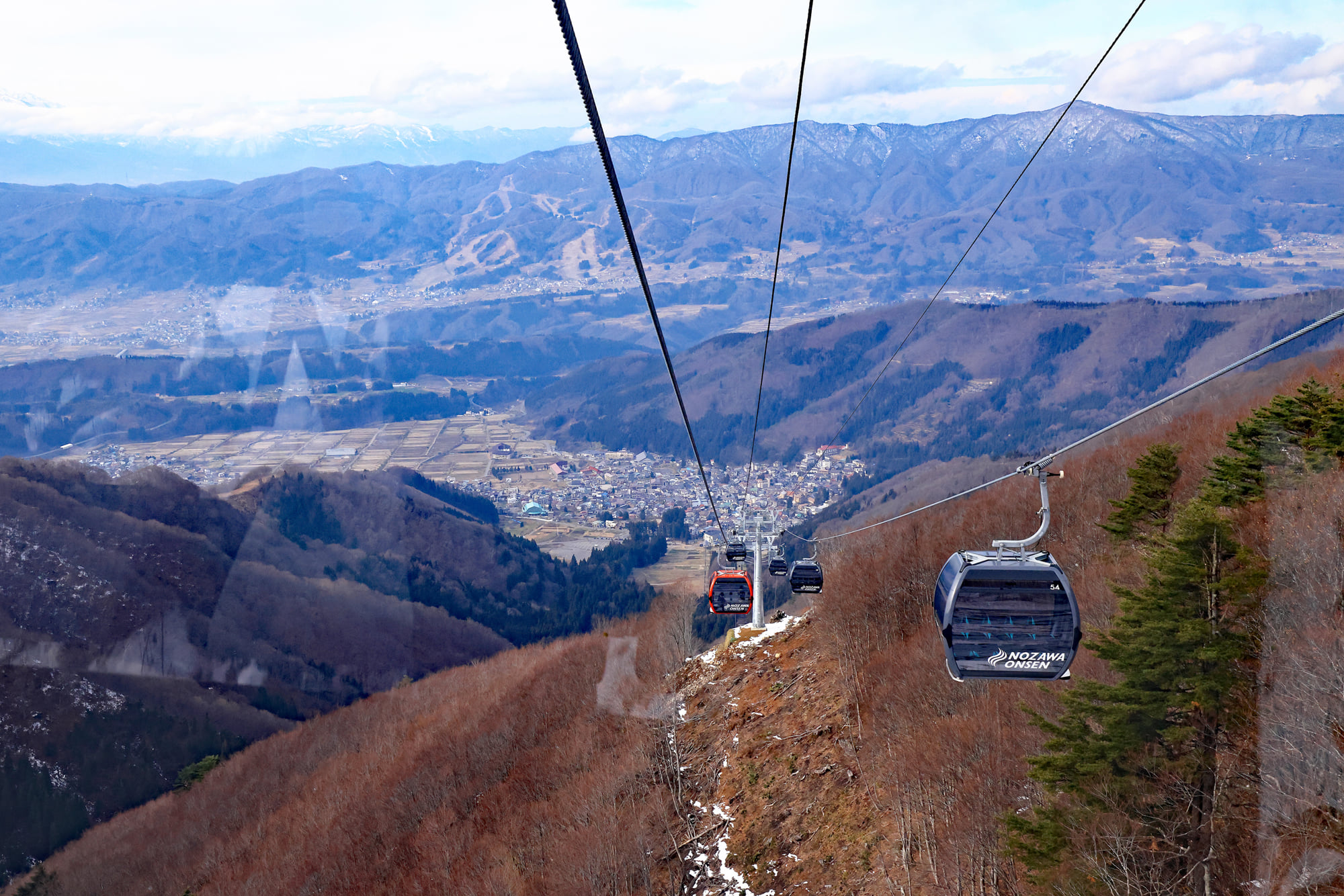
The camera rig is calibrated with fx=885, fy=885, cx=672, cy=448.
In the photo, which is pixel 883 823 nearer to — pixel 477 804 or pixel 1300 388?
pixel 1300 388

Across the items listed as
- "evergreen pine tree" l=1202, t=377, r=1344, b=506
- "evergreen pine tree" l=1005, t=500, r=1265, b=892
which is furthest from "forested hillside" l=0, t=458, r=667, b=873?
"evergreen pine tree" l=1202, t=377, r=1344, b=506

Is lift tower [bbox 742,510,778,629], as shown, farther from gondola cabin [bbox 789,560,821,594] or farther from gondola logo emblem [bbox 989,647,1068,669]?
gondola logo emblem [bbox 989,647,1068,669]

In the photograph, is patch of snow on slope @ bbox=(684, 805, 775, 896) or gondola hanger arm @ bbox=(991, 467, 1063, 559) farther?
patch of snow on slope @ bbox=(684, 805, 775, 896)

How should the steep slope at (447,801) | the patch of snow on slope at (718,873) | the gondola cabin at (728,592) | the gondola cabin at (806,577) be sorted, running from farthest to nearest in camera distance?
the steep slope at (447,801), the gondola cabin at (728,592), the gondola cabin at (806,577), the patch of snow on slope at (718,873)

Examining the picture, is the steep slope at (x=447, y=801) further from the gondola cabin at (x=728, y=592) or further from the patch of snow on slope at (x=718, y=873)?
the gondola cabin at (x=728, y=592)

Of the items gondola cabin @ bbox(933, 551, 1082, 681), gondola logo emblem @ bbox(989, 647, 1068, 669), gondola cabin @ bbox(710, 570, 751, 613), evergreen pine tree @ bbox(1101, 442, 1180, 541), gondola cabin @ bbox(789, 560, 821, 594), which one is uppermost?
gondola cabin @ bbox(933, 551, 1082, 681)

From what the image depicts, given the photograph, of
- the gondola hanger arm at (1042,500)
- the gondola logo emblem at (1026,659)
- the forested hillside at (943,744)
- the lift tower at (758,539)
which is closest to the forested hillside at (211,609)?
the forested hillside at (943,744)

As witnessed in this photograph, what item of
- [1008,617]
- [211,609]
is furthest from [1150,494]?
[211,609]
